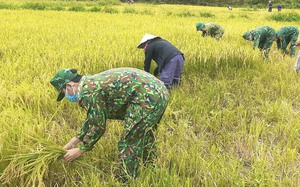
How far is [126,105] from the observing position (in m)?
1.73

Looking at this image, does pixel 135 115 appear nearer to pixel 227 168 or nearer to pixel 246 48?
pixel 227 168

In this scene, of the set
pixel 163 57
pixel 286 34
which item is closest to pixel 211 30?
pixel 286 34

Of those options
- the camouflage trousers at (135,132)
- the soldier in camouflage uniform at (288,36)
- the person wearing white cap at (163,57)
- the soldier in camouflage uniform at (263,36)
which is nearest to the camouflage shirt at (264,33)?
the soldier in camouflage uniform at (263,36)

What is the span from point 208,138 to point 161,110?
0.92 m

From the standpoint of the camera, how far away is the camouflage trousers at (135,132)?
163 cm

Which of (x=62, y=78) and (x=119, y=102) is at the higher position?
(x=62, y=78)

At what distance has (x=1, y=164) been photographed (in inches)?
67.1

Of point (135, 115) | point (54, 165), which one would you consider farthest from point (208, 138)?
point (54, 165)

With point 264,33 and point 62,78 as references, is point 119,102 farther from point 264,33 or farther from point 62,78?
point 264,33

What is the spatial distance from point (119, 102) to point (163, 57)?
1.76 m

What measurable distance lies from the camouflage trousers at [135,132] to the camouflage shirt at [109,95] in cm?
3

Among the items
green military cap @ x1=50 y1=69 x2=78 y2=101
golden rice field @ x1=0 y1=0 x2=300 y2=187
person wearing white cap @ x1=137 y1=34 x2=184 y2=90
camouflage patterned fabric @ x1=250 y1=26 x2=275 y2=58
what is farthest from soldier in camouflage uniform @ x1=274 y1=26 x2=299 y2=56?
green military cap @ x1=50 y1=69 x2=78 y2=101

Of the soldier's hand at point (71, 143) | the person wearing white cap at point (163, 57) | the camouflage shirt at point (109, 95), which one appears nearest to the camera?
the camouflage shirt at point (109, 95)

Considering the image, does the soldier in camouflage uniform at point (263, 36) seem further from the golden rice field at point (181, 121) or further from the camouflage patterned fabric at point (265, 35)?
the golden rice field at point (181, 121)
